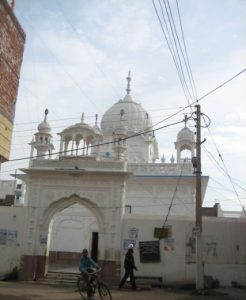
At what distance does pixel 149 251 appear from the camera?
1780cm

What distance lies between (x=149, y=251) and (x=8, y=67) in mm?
10718

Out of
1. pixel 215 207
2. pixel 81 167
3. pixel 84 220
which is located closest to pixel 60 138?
pixel 81 167

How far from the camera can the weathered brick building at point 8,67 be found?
9536 mm

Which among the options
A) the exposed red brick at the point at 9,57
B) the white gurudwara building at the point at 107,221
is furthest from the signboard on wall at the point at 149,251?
the exposed red brick at the point at 9,57

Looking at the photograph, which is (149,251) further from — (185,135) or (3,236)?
(185,135)

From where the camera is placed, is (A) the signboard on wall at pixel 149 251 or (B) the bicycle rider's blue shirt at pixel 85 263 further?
(A) the signboard on wall at pixel 149 251

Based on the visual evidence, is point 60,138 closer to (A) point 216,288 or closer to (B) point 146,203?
(B) point 146,203

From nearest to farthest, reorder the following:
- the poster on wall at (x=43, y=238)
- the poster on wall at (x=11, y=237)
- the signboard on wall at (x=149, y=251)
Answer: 1. the signboard on wall at (x=149, y=251)
2. the poster on wall at (x=43, y=238)
3. the poster on wall at (x=11, y=237)

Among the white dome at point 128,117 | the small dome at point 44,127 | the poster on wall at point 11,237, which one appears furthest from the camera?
the white dome at point 128,117

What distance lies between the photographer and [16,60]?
33.9 ft

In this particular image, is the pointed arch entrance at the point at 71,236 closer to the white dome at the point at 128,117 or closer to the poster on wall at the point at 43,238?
the poster on wall at the point at 43,238

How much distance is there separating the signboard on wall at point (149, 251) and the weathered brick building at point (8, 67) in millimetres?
9254

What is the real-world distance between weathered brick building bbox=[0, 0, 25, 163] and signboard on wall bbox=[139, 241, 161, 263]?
9.25 metres

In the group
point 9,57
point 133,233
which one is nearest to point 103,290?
point 9,57
